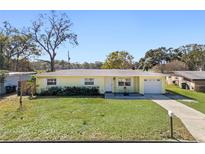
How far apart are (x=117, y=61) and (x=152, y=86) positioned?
103 feet

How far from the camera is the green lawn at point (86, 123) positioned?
11406 mm

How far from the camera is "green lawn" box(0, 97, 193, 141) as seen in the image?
1141 cm

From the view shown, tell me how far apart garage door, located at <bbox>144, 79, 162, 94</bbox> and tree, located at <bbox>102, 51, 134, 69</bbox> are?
29.8m

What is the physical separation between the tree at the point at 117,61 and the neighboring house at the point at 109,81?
29.5m

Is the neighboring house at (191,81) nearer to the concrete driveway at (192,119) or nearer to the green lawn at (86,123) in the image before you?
the concrete driveway at (192,119)

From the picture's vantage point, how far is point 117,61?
191 feet

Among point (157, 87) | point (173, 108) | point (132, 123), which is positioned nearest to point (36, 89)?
point (157, 87)

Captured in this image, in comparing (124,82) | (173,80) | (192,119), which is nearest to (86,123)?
(192,119)
